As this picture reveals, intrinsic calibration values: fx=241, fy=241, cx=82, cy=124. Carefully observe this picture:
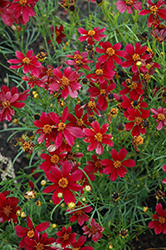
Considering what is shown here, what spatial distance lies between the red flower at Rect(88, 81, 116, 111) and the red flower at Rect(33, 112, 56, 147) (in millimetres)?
306

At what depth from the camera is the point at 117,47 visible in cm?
142

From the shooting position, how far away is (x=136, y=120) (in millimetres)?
1280

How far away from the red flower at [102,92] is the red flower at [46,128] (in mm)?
306

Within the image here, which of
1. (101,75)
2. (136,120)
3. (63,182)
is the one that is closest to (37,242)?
(63,182)

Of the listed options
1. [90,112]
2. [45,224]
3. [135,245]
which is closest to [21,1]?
[90,112]

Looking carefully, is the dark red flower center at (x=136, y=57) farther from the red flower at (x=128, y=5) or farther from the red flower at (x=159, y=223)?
the red flower at (x=159, y=223)

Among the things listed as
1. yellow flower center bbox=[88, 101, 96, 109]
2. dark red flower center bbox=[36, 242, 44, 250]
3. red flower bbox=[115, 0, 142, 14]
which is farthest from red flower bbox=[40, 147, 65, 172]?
red flower bbox=[115, 0, 142, 14]

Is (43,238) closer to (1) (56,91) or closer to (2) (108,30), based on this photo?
(1) (56,91)

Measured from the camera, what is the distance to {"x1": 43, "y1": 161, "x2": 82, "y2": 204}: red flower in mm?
1129

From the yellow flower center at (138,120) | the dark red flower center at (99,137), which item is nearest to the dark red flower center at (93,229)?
the dark red flower center at (99,137)

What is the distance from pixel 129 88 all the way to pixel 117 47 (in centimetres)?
25

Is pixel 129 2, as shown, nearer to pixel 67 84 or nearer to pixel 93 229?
pixel 67 84

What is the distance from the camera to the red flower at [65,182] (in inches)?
44.4

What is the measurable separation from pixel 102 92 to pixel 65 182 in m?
0.56
